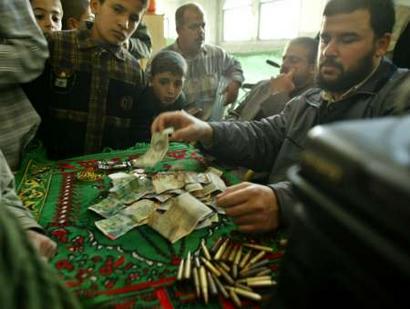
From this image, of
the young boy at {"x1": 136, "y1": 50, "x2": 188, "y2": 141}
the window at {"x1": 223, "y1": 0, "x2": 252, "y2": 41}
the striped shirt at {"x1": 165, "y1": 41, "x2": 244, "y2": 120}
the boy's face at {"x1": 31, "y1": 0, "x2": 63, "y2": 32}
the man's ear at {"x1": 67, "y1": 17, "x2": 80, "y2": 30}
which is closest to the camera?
the boy's face at {"x1": 31, "y1": 0, "x2": 63, "y2": 32}

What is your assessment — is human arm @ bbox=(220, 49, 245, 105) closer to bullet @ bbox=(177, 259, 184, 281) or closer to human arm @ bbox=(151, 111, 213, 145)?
human arm @ bbox=(151, 111, 213, 145)

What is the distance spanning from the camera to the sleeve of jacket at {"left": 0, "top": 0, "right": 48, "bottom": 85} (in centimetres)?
139

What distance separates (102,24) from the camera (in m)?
1.97

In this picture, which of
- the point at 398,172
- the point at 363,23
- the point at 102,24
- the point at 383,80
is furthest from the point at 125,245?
the point at 102,24

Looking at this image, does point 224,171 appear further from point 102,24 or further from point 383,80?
point 102,24

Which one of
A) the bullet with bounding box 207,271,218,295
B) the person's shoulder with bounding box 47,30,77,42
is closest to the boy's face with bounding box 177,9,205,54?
the person's shoulder with bounding box 47,30,77,42

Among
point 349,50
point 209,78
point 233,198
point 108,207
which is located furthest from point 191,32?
point 233,198

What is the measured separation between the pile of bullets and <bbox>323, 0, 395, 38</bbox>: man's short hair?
3.48 feet

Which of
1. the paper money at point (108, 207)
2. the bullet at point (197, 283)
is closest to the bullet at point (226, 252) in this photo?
the bullet at point (197, 283)

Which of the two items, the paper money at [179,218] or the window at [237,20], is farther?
the window at [237,20]

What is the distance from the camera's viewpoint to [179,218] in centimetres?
111

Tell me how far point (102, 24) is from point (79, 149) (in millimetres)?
772

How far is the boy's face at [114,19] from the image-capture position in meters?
1.94

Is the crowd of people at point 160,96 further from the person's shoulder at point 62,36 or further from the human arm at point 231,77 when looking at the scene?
the human arm at point 231,77
